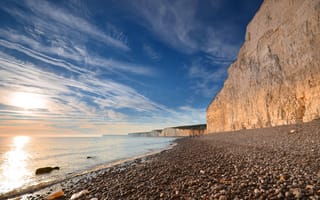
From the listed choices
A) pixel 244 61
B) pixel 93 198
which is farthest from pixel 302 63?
pixel 93 198

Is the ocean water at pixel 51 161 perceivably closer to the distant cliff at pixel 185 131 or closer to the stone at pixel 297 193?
the stone at pixel 297 193

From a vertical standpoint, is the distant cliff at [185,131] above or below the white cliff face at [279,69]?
below

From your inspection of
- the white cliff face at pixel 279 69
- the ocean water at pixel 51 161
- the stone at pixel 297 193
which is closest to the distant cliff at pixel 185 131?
the white cliff face at pixel 279 69

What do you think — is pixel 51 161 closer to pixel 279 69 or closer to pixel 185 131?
pixel 279 69

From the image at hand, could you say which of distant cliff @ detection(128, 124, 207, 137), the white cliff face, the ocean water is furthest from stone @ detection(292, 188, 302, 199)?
distant cliff @ detection(128, 124, 207, 137)

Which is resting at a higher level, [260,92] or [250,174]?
[260,92]

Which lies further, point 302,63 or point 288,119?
point 288,119

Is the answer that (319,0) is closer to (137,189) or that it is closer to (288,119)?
(288,119)

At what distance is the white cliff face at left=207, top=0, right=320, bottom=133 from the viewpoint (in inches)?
631

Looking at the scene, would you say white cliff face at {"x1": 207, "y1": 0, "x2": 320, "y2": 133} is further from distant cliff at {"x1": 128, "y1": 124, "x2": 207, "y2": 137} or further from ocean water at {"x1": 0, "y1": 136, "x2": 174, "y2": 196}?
distant cliff at {"x1": 128, "y1": 124, "x2": 207, "y2": 137}

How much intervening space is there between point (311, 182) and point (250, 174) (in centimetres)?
140

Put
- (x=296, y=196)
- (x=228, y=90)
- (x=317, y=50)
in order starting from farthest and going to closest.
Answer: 1. (x=228, y=90)
2. (x=317, y=50)
3. (x=296, y=196)

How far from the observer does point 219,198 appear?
3.10 meters

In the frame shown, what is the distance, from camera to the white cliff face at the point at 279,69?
16.0m
